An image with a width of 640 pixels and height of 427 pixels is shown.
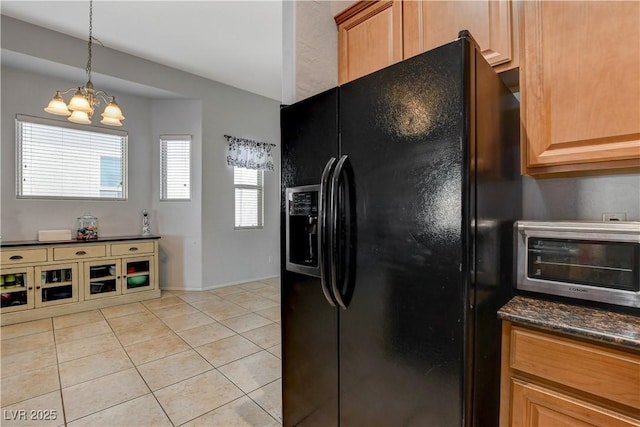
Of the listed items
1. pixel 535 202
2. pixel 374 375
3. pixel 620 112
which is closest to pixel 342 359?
pixel 374 375

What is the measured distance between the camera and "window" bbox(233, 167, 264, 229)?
5070mm

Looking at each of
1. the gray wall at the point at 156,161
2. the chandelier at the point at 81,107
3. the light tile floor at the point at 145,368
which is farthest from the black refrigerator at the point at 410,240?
the gray wall at the point at 156,161

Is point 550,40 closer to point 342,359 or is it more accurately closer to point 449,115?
point 449,115

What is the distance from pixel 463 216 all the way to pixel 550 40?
87 cm

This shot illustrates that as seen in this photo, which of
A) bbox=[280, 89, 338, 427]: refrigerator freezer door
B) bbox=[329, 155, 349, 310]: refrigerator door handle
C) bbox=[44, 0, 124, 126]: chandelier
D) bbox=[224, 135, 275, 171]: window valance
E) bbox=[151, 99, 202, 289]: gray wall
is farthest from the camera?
bbox=[224, 135, 275, 171]: window valance

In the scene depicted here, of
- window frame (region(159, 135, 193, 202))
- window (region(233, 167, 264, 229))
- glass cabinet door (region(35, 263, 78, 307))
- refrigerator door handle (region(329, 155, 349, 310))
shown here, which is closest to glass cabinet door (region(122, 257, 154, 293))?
glass cabinet door (region(35, 263, 78, 307))

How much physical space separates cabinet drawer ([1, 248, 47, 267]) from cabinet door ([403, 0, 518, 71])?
420 centimetres

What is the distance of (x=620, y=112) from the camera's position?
3.54 feet

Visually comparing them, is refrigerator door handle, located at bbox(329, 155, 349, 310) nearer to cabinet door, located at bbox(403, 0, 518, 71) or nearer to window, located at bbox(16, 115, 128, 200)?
cabinet door, located at bbox(403, 0, 518, 71)

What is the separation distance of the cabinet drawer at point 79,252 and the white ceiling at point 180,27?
2.48 meters

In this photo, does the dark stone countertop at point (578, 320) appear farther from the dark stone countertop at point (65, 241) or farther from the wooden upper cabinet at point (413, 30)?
the dark stone countertop at point (65, 241)

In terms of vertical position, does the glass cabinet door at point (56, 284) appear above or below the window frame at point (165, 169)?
below

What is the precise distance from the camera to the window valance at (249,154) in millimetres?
4891

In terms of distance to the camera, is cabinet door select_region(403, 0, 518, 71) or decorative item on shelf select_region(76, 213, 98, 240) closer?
cabinet door select_region(403, 0, 518, 71)
